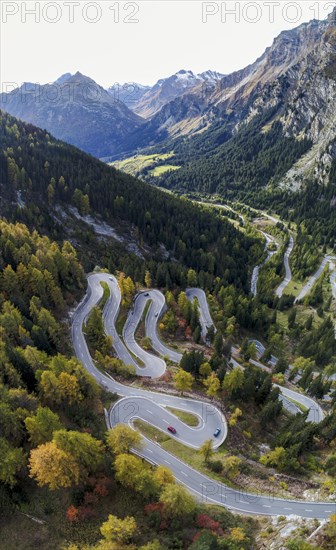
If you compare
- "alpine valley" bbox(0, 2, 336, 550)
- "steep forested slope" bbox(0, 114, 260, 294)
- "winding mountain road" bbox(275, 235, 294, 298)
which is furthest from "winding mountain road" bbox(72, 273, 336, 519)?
"winding mountain road" bbox(275, 235, 294, 298)

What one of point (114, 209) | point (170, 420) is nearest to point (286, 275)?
point (114, 209)

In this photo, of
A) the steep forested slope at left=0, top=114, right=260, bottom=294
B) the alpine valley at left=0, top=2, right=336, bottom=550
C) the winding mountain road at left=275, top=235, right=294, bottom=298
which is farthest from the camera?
the winding mountain road at left=275, top=235, right=294, bottom=298

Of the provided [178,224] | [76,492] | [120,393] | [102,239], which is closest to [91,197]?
[102,239]

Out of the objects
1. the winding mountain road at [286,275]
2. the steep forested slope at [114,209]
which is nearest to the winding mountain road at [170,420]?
the steep forested slope at [114,209]

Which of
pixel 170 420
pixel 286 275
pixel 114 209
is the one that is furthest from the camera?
pixel 286 275

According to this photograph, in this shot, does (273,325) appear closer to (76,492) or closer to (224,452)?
(224,452)

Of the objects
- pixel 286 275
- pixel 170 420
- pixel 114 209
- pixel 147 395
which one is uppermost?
pixel 114 209

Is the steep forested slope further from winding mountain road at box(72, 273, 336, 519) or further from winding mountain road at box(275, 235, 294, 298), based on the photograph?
winding mountain road at box(72, 273, 336, 519)

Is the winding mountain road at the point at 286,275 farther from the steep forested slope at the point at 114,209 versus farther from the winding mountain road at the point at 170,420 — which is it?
the winding mountain road at the point at 170,420

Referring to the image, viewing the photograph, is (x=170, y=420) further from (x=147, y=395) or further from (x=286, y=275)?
(x=286, y=275)
